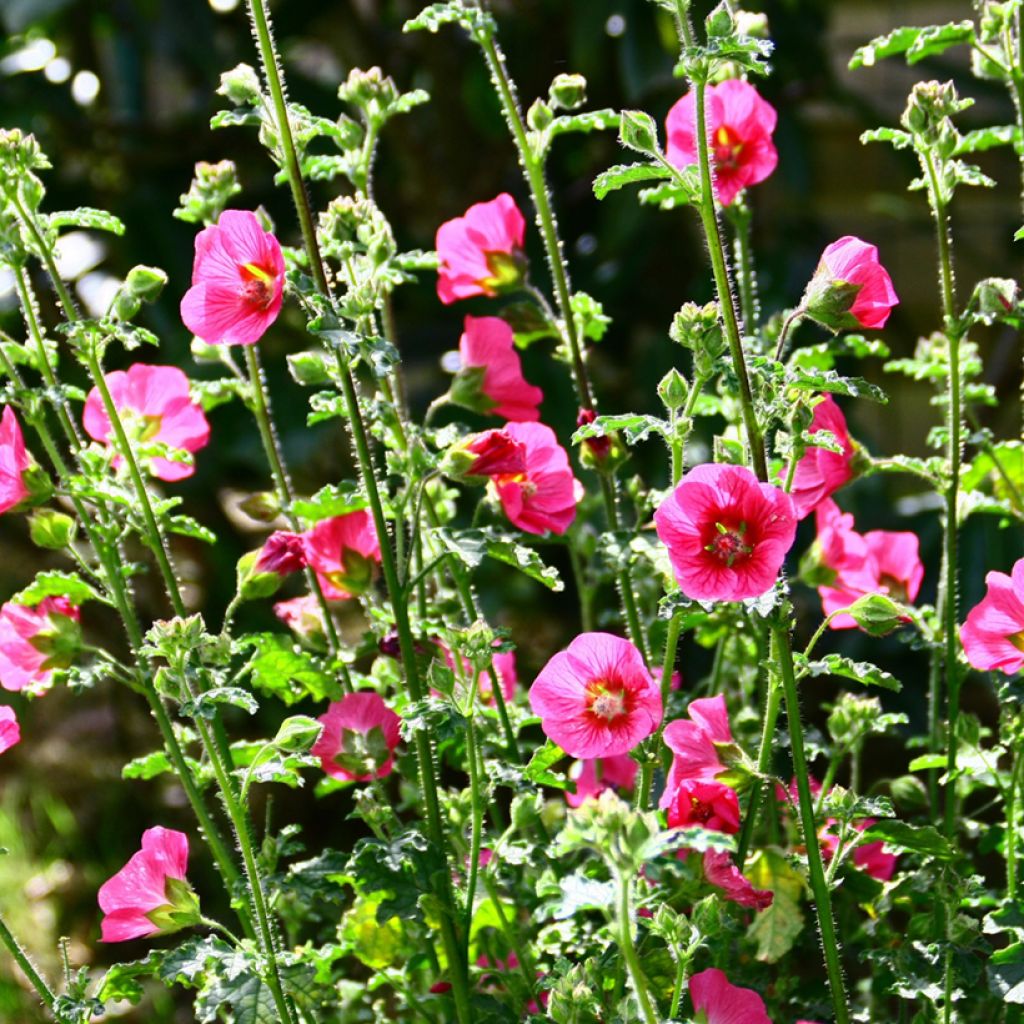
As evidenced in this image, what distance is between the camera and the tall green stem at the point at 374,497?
0.72 meters

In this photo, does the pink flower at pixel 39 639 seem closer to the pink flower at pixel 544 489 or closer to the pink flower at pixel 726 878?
the pink flower at pixel 544 489

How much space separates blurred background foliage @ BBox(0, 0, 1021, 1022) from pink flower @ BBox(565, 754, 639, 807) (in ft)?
3.18

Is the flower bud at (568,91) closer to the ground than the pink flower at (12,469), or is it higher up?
higher up

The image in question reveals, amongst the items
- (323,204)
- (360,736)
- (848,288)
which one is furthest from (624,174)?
(323,204)

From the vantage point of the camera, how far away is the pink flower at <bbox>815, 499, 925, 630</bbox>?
92cm

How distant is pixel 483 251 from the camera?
0.95 m

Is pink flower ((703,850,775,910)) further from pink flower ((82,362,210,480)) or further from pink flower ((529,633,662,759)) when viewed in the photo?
pink flower ((82,362,210,480))

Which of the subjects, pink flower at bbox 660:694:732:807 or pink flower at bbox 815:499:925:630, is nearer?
pink flower at bbox 660:694:732:807

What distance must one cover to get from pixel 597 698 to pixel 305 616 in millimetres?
237

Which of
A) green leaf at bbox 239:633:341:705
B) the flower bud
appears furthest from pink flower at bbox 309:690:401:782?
the flower bud

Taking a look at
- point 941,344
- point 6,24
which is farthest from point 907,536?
point 6,24

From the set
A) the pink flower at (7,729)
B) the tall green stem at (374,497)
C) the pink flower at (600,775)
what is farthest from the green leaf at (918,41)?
the pink flower at (7,729)

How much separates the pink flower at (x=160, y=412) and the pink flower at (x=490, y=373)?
159 millimetres

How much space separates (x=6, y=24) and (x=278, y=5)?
0.57 meters
